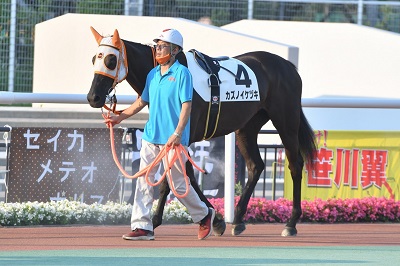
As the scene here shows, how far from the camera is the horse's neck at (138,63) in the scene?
824 cm

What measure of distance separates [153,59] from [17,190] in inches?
76.3

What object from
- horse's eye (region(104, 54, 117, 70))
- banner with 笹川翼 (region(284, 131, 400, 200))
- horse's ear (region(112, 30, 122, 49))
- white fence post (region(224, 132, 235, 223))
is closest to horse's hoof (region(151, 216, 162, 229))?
white fence post (region(224, 132, 235, 223))

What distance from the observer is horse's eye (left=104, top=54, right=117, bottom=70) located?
26.2 ft

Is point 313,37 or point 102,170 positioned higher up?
point 313,37

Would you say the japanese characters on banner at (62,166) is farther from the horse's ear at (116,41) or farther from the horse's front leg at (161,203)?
the horse's ear at (116,41)

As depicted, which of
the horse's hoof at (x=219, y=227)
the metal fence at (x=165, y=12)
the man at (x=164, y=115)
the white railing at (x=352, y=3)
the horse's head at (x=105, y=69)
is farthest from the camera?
the white railing at (x=352, y=3)

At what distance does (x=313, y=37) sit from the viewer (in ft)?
58.7

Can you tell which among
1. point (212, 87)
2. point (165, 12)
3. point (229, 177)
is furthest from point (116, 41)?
point (165, 12)

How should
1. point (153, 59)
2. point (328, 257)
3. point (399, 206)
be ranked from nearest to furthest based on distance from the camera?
1. point (328, 257)
2. point (153, 59)
3. point (399, 206)

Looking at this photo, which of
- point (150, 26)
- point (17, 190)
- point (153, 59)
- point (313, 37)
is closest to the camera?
point (153, 59)

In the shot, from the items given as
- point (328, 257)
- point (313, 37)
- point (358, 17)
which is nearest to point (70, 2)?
point (313, 37)

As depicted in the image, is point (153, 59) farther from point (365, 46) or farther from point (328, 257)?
point (365, 46)

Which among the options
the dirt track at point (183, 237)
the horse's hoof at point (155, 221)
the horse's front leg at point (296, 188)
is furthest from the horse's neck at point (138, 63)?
the horse's front leg at point (296, 188)

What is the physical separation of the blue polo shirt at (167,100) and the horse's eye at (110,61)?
32cm
